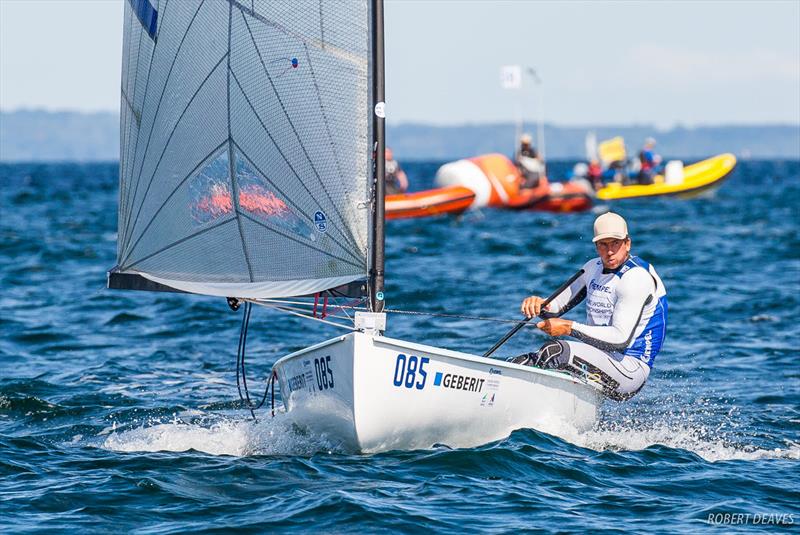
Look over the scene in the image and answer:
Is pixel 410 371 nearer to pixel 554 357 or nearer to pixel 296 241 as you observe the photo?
pixel 296 241

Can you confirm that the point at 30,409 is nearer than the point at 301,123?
No

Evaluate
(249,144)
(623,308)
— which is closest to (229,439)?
(249,144)

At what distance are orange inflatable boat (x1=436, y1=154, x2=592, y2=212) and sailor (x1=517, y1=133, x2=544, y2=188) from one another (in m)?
0.14

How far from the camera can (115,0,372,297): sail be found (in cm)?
756

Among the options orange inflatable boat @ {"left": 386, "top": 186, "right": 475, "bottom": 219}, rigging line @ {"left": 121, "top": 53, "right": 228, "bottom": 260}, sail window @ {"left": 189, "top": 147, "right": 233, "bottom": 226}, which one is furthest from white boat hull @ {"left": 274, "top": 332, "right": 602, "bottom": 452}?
orange inflatable boat @ {"left": 386, "top": 186, "right": 475, "bottom": 219}

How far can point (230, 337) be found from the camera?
1368cm

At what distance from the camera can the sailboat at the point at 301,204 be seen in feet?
24.4

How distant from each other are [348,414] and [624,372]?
89.6 inches

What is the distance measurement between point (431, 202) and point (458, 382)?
2234 centimetres

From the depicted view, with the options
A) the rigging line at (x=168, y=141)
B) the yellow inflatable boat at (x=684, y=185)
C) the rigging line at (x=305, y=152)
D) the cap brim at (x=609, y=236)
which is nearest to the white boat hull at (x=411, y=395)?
the rigging line at (x=305, y=152)

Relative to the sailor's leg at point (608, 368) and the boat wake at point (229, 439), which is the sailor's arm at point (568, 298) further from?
the boat wake at point (229, 439)

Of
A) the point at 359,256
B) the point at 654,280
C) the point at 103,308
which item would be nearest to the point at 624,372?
the point at 654,280

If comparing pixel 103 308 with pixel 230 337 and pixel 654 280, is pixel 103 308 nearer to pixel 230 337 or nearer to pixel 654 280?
pixel 230 337

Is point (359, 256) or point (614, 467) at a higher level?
point (359, 256)
